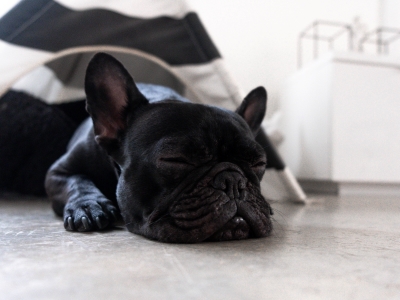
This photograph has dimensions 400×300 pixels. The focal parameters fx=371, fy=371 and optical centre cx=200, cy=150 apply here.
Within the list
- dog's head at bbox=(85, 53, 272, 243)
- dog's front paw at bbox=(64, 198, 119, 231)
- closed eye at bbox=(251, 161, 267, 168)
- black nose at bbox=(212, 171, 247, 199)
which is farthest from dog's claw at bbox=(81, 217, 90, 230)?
closed eye at bbox=(251, 161, 267, 168)

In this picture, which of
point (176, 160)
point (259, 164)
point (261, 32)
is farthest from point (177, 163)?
point (261, 32)

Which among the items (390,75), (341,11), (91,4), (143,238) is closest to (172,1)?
(91,4)

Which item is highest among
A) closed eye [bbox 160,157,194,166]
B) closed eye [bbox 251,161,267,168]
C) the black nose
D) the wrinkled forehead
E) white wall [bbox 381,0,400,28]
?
white wall [bbox 381,0,400,28]

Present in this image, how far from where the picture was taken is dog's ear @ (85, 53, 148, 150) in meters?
1.25

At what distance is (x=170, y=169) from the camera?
3.48 ft

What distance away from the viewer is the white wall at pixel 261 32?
365 centimetres

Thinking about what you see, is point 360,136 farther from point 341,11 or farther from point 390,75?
point 341,11

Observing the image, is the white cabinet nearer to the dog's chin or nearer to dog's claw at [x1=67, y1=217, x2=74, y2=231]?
the dog's chin

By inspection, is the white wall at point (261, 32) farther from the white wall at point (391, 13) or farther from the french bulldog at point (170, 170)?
the french bulldog at point (170, 170)

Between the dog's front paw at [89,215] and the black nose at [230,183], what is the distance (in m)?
0.39

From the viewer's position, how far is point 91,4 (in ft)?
6.63

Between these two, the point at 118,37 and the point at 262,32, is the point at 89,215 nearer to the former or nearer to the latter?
the point at 118,37

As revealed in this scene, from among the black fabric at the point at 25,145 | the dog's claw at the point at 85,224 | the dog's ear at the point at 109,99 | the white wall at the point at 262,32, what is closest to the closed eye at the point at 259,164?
the dog's ear at the point at 109,99

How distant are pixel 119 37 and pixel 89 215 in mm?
1318
